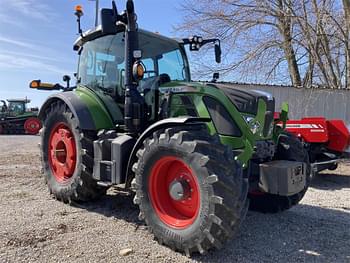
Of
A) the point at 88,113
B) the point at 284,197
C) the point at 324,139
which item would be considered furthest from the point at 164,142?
the point at 324,139

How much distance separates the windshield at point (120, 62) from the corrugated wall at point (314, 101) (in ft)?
21.6

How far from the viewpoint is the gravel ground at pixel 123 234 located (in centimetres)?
361

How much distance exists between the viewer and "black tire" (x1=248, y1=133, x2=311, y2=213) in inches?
194

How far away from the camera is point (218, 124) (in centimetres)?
417

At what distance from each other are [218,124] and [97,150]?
1.64m

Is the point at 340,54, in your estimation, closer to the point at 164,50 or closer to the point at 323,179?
the point at 323,179

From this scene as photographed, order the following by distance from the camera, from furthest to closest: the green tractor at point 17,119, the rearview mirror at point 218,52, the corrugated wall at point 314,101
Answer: the green tractor at point 17,119 → the corrugated wall at point 314,101 → the rearview mirror at point 218,52

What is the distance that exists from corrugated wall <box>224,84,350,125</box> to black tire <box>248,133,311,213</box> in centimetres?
663

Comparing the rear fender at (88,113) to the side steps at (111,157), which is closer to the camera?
the side steps at (111,157)

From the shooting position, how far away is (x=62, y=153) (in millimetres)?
5539

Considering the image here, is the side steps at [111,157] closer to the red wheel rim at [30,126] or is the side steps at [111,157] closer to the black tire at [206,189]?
the black tire at [206,189]

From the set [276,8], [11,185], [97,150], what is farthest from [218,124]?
[276,8]

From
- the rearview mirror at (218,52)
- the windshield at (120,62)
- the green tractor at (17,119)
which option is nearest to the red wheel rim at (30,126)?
the green tractor at (17,119)

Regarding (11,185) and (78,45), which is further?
(11,185)
